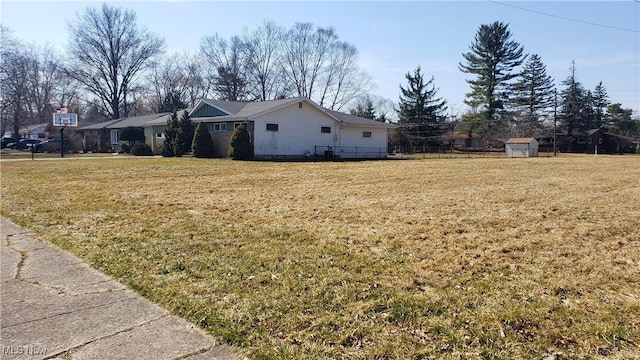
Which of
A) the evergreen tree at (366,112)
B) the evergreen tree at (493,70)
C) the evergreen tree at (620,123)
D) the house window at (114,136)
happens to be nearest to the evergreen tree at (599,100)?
the evergreen tree at (620,123)

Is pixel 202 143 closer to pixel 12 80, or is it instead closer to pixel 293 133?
pixel 293 133

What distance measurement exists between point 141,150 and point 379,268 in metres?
30.6

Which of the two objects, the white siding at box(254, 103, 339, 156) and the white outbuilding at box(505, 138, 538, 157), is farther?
the white outbuilding at box(505, 138, 538, 157)

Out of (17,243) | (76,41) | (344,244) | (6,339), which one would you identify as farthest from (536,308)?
(76,41)

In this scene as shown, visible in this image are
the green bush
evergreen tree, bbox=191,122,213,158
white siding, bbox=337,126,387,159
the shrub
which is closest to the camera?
evergreen tree, bbox=191,122,213,158

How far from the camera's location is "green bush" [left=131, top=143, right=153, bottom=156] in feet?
99.5

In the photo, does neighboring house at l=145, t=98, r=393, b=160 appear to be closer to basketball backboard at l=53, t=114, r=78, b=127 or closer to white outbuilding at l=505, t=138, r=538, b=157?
basketball backboard at l=53, t=114, r=78, b=127

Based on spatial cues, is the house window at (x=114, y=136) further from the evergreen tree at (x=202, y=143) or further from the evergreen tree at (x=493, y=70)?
the evergreen tree at (x=493, y=70)

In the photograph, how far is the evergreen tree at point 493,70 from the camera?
4625 cm

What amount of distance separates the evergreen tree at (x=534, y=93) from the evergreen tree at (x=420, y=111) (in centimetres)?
1072

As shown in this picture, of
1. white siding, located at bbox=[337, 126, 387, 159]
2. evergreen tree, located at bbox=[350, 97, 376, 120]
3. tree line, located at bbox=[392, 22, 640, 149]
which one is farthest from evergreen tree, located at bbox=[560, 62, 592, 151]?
white siding, located at bbox=[337, 126, 387, 159]

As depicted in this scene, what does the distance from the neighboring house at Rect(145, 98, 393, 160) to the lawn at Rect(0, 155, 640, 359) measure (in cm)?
1615

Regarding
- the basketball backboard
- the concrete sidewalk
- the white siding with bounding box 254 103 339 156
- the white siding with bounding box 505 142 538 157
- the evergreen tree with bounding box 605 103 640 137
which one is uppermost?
the evergreen tree with bounding box 605 103 640 137

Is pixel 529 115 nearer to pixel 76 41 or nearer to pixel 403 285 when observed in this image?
pixel 403 285
